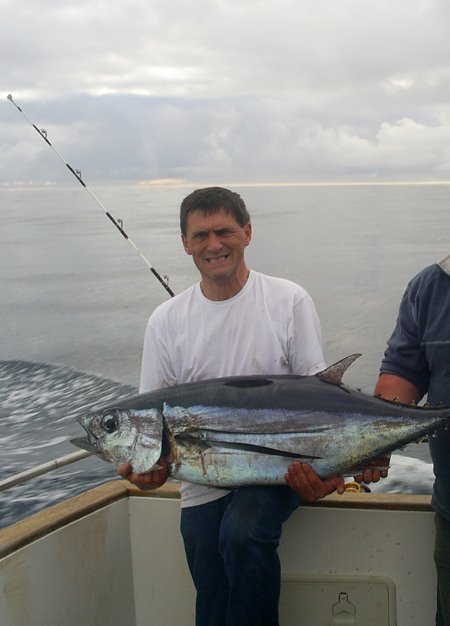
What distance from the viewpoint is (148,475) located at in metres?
2.37

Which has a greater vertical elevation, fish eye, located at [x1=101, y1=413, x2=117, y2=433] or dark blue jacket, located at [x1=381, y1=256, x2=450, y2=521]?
dark blue jacket, located at [x1=381, y1=256, x2=450, y2=521]

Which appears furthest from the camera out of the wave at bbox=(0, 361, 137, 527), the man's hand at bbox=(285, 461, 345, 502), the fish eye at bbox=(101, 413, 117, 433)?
the wave at bbox=(0, 361, 137, 527)

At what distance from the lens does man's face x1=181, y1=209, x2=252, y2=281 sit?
8.53ft

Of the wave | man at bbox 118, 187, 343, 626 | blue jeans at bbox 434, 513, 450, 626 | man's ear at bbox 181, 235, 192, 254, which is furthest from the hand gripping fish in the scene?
the wave

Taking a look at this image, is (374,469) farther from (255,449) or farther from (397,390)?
(255,449)

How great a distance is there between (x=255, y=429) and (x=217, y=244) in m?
0.74

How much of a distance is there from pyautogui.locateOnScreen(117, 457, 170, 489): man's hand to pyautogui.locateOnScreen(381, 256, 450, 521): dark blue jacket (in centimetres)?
87

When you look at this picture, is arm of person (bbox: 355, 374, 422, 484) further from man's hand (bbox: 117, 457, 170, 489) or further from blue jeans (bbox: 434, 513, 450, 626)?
man's hand (bbox: 117, 457, 170, 489)

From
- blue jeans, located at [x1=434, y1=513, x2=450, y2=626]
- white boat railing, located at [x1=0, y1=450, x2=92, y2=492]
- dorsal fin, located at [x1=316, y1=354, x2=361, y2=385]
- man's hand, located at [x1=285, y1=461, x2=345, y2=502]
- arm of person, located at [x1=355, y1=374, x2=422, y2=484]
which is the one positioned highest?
dorsal fin, located at [x1=316, y1=354, x2=361, y2=385]

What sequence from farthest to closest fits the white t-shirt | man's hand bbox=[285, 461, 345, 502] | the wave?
the wave
the white t-shirt
man's hand bbox=[285, 461, 345, 502]

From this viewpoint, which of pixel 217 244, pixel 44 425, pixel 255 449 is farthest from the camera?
pixel 44 425

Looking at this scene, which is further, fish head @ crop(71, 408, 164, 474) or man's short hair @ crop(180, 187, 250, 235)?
man's short hair @ crop(180, 187, 250, 235)

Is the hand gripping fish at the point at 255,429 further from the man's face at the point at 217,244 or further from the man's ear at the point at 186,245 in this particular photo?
the man's ear at the point at 186,245

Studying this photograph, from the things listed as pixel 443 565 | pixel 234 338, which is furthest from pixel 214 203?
pixel 443 565
